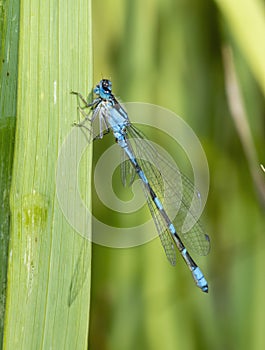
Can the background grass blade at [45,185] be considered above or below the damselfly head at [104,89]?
below

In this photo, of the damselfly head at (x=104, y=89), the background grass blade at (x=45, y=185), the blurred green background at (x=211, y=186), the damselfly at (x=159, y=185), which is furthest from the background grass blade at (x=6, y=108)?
the blurred green background at (x=211, y=186)

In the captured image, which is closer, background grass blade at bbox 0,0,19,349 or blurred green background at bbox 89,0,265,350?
background grass blade at bbox 0,0,19,349

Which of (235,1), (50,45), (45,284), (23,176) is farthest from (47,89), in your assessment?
(235,1)

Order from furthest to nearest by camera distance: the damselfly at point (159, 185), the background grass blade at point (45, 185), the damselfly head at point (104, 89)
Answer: the damselfly at point (159, 185) → the damselfly head at point (104, 89) → the background grass blade at point (45, 185)

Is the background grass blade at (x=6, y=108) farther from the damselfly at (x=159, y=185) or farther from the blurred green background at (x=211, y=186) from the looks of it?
the blurred green background at (x=211, y=186)

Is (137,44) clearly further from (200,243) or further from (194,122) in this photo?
(200,243)

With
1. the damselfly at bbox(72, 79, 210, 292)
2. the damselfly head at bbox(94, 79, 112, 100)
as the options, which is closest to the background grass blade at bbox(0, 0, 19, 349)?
the damselfly head at bbox(94, 79, 112, 100)

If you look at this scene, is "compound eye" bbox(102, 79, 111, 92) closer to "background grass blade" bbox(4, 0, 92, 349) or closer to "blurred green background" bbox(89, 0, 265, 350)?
"blurred green background" bbox(89, 0, 265, 350)
